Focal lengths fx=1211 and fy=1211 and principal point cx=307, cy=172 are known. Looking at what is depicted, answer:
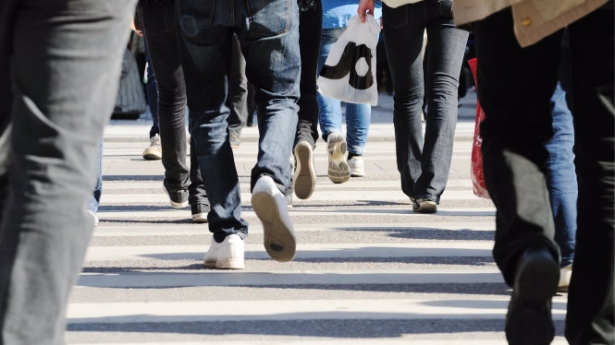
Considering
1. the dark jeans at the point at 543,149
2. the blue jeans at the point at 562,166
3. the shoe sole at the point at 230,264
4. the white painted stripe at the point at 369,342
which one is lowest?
the shoe sole at the point at 230,264

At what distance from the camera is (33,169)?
2451mm

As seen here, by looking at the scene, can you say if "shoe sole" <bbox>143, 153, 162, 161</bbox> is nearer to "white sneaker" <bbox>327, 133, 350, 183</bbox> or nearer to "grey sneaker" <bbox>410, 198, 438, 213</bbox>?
"white sneaker" <bbox>327, 133, 350, 183</bbox>

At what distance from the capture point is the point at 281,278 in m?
4.65

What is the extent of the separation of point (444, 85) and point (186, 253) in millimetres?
1761

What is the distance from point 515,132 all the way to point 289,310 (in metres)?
1.27

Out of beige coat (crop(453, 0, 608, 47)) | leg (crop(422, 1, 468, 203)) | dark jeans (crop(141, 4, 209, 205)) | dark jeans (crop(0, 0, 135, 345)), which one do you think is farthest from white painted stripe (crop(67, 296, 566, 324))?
leg (crop(422, 1, 468, 203))

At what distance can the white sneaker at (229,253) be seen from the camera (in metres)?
4.80

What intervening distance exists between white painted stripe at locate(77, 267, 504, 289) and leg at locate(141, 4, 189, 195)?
53.3 inches

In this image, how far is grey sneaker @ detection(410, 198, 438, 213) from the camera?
6531 millimetres

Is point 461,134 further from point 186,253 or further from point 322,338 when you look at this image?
point 322,338

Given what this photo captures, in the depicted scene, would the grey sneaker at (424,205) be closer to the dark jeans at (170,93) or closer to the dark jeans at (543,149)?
the dark jeans at (170,93)

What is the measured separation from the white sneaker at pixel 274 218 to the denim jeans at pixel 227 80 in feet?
0.57

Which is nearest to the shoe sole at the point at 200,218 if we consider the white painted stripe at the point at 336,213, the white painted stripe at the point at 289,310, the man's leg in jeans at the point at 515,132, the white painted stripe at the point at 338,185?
the white painted stripe at the point at 336,213

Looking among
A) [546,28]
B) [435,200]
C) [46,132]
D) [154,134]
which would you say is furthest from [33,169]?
[154,134]
